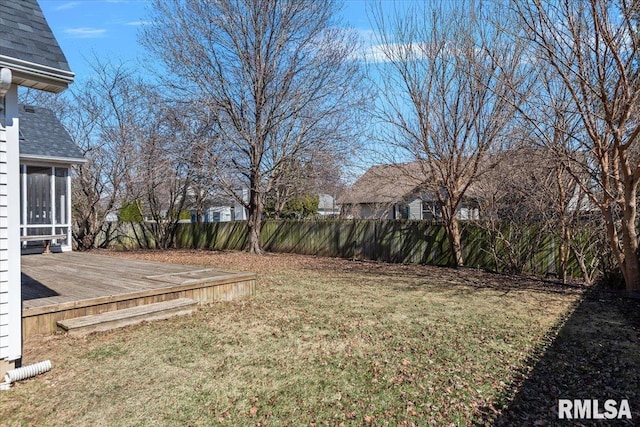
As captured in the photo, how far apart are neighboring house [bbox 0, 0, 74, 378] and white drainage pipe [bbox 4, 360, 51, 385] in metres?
0.06

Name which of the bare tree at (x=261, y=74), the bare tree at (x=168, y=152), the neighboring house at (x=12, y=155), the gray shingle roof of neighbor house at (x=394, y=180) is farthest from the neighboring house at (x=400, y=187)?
the neighboring house at (x=12, y=155)

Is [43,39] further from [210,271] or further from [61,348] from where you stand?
[210,271]

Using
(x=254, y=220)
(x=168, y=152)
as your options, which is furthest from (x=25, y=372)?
(x=254, y=220)

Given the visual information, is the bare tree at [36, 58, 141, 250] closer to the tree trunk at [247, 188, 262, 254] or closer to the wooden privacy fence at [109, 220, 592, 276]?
the wooden privacy fence at [109, 220, 592, 276]

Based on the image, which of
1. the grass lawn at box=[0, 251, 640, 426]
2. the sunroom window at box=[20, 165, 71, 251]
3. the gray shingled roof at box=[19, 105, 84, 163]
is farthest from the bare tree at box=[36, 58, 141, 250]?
the grass lawn at box=[0, 251, 640, 426]

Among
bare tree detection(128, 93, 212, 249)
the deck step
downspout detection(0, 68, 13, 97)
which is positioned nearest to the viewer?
downspout detection(0, 68, 13, 97)

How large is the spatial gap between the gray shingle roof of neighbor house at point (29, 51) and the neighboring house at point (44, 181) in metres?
7.62

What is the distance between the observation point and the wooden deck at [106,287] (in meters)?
4.24

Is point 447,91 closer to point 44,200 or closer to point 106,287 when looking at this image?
point 106,287

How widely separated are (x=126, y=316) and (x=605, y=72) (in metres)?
7.70

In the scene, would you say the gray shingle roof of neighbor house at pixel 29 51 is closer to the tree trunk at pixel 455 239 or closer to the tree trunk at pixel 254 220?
the tree trunk at pixel 455 239

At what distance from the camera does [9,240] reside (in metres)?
3.19

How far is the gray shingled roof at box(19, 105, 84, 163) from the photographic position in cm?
1007

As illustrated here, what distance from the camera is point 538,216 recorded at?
8516mm
